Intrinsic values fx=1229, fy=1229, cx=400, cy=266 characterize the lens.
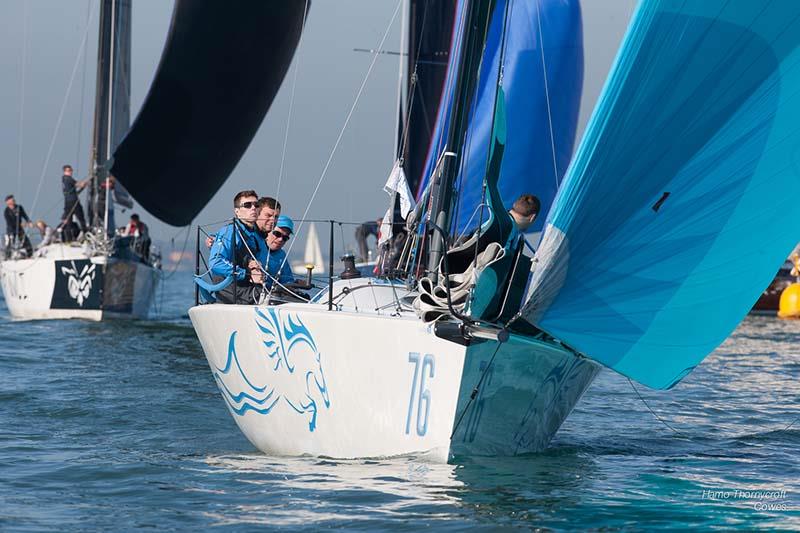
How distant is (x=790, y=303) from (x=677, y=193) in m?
20.9

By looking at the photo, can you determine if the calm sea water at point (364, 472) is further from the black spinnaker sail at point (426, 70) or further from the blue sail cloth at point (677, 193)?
the black spinnaker sail at point (426, 70)

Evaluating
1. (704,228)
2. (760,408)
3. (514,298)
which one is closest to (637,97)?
(704,228)

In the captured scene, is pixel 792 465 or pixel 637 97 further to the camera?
pixel 792 465

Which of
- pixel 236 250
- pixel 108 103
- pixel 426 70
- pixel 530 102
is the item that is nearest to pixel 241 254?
pixel 236 250

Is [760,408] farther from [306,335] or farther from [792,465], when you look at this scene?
[306,335]

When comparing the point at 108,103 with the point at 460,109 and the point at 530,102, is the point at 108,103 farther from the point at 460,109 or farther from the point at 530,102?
the point at 460,109

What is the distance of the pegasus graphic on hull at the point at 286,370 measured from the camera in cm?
650

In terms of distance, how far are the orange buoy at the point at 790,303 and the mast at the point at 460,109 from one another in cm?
2048

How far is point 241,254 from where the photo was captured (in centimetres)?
799

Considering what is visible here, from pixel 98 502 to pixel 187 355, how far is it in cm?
763

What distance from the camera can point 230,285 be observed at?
782 cm

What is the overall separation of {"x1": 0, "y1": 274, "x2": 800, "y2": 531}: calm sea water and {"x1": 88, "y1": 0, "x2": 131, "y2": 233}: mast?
9.18 meters

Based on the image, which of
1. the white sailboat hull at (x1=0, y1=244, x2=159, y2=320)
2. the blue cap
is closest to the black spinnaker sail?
the white sailboat hull at (x1=0, y1=244, x2=159, y2=320)

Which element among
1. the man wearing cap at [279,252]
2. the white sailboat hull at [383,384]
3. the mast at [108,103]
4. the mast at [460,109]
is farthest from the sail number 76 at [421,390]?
the mast at [108,103]
